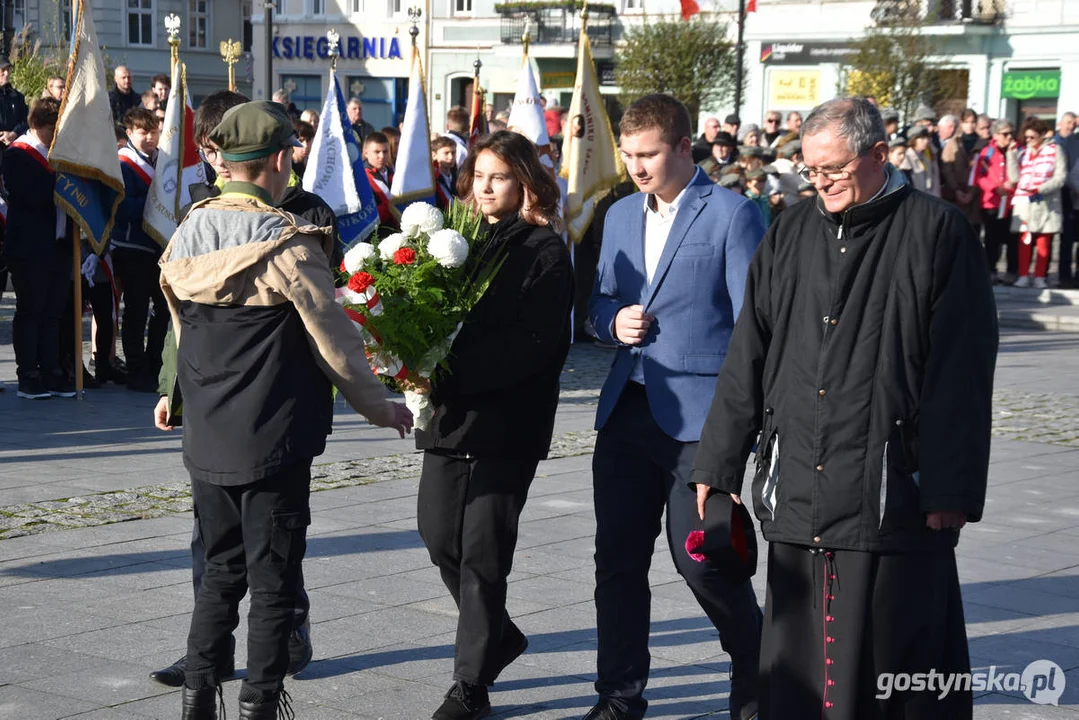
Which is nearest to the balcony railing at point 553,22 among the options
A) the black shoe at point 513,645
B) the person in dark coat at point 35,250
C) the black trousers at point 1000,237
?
the black trousers at point 1000,237

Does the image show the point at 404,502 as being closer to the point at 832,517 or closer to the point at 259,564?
the point at 259,564

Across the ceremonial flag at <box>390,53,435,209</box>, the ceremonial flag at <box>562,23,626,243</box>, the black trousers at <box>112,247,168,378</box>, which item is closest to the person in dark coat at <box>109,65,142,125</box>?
the ceremonial flag at <box>390,53,435,209</box>

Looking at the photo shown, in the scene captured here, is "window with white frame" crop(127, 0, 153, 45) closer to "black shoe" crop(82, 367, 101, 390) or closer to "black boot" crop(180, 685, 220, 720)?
"black shoe" crop(82, 367, 101, 390)

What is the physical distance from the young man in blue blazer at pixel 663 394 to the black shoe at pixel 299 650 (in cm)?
106

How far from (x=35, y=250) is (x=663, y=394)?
749cm

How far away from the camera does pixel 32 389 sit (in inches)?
442

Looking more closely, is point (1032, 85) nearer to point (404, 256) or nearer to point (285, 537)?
point (404, 256)

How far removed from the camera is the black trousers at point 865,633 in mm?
3953

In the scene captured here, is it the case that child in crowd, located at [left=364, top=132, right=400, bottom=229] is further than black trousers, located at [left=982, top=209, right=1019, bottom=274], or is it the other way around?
black trousers, located at [left=982, top=209, right=1019, bottom=274]

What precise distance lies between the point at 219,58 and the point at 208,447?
55.0m

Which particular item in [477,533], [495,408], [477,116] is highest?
[477,116]

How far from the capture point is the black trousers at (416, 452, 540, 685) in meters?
4.99

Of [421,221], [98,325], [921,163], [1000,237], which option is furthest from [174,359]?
[1000,237]

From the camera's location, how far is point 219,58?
57.1 metres
